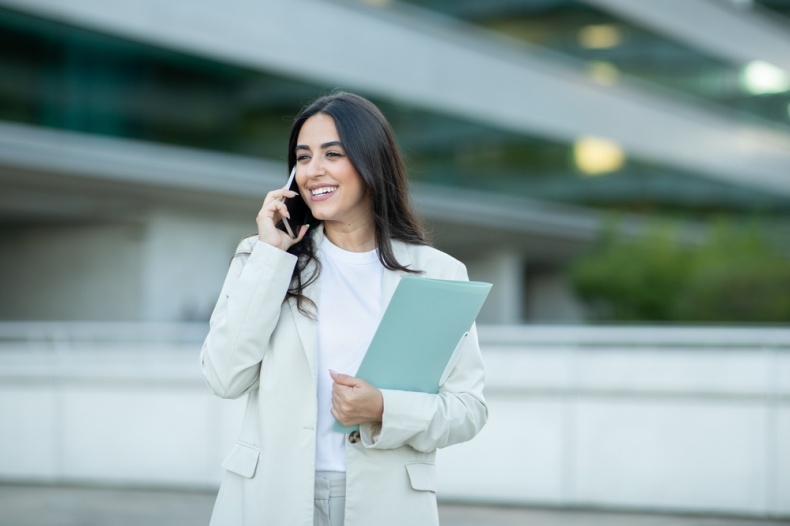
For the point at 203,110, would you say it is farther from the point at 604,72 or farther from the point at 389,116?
the point at 604,72

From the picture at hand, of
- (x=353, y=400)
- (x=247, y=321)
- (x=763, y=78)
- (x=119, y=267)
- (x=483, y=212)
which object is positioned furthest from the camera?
(x=763, y=78)

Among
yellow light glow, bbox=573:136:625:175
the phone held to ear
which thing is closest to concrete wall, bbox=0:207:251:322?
yellow light glow, bbox=573:136:625:175

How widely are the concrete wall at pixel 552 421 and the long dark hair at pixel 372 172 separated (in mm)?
5577

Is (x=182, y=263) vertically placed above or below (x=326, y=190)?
above

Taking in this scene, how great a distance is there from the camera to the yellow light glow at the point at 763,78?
31484mm

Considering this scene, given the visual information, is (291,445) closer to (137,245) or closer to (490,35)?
(137,245)

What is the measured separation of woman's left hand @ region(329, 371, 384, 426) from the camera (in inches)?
97.3

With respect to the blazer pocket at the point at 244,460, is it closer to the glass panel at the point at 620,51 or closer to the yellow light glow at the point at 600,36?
the glass panel at the point at 620,51

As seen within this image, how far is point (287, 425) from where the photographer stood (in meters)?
2.59

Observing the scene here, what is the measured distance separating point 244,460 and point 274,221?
0.68 m

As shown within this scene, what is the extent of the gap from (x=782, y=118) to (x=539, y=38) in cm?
1187

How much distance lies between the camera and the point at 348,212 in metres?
2.85

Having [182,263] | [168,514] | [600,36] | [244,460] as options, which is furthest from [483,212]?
[244,460]

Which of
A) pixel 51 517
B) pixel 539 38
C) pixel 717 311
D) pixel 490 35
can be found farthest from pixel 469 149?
pixel 51 517
